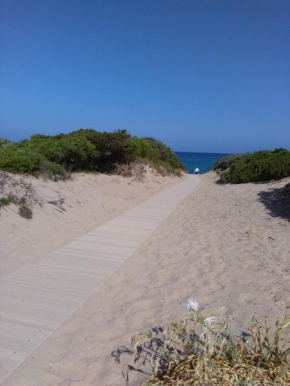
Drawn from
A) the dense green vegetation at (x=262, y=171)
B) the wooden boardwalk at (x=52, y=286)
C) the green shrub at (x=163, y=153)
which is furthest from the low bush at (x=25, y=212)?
the green shrub at (x=163, y=153)

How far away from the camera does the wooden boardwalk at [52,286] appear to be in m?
3.31

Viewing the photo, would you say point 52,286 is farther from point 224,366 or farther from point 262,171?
point 262,171

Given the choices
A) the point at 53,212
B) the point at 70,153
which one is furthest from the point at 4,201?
the point at 70,153

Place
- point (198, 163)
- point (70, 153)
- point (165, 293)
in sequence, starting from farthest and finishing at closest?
point (198, 163) < point (70, 153) < point (165, 293)

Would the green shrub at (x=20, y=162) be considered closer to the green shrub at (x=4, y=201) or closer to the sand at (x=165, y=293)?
the green shrub at (x=4, y=201)

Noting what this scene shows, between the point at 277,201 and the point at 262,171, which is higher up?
the point at 262,171

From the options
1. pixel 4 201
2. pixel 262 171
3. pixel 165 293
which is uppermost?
pixel 262 171

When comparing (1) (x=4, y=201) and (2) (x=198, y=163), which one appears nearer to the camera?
(1) (x=4, y=201)

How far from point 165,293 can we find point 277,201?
7895 mm

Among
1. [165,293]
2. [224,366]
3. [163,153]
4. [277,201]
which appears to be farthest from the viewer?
[163,153]

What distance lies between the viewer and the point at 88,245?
21.4ft

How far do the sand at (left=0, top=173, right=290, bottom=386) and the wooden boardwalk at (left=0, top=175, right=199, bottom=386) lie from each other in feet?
0.45

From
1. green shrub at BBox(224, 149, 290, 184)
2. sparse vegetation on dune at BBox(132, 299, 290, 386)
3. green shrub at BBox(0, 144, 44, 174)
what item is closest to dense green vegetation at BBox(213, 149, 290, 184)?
green shrub at BBox(224, 149, 290, 184)

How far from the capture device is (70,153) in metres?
12.7
